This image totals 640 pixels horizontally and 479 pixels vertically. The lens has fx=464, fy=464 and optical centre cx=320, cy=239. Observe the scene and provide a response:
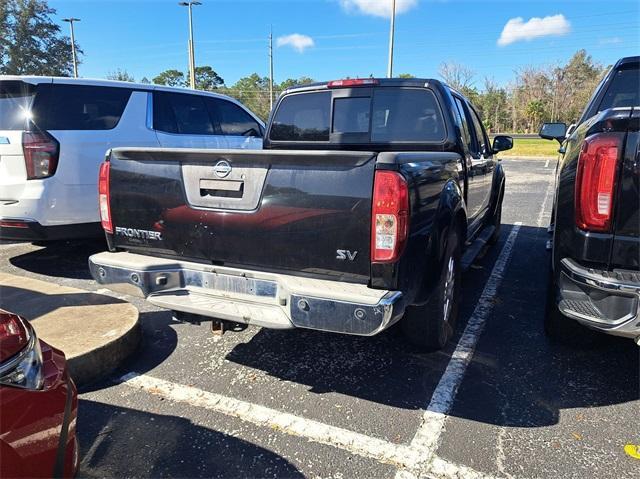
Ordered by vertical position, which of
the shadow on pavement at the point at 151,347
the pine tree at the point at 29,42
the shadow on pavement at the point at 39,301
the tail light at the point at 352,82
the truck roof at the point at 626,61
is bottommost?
the shadow on pavement at the point at 151,347

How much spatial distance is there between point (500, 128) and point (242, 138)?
5374 cm

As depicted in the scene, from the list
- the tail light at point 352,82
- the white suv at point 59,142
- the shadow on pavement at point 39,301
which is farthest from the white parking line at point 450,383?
the white suv at point 59,142

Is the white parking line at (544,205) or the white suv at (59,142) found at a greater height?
the white suv at (59,142)

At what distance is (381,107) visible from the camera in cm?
430

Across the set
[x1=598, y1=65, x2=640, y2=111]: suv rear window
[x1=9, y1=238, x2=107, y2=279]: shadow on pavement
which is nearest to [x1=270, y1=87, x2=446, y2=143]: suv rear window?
[x1=598, y1=65, x2=640, y2=111]: suv rear window

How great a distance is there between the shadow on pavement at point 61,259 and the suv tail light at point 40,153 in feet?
4.04

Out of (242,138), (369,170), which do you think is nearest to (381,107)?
(369,170)

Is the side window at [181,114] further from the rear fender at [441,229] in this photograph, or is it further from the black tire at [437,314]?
the black tire at [437,314]

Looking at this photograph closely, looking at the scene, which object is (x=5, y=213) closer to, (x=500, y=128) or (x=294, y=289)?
(x=294, y=289)

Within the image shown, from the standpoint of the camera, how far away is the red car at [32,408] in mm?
1472

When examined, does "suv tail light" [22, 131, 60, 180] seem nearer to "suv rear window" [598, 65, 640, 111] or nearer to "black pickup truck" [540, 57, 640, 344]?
"black pickup truck" [540, 57, 640, 344]

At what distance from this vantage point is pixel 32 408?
62.6 inches

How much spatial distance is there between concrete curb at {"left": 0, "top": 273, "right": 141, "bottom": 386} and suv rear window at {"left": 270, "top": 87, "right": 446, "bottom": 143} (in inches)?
94.0

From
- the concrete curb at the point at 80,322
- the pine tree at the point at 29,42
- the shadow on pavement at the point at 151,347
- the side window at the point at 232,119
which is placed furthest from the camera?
the pine tree at the point at 29,42
